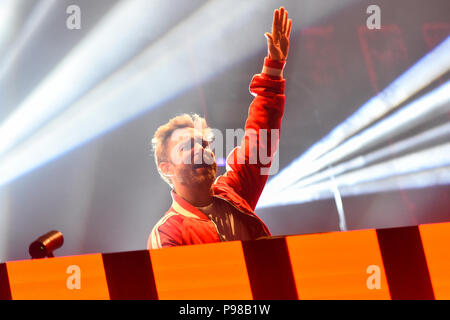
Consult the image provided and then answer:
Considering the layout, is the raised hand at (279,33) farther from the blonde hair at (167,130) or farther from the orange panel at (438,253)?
the orange panel at (438,253)

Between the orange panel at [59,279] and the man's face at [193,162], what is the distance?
805mm

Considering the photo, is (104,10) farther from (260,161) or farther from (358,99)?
(358,99)

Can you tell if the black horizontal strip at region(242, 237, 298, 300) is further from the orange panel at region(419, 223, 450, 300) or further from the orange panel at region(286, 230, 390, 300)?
the orange panel at region(419, 223, 450, 300)

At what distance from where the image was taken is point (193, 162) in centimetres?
246

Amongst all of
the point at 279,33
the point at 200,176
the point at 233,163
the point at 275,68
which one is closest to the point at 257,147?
the point at 233,163

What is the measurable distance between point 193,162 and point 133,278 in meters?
0.90

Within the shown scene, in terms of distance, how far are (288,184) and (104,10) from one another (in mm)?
1690

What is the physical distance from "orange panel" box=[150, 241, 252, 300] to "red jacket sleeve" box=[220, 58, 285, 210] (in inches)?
30.2

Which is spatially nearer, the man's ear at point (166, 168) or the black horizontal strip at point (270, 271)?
the black horizontal strip at point (270, 271)

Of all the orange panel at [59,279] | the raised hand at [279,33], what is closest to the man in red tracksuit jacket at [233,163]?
the raised hand at [279,33]

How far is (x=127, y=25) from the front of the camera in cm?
265

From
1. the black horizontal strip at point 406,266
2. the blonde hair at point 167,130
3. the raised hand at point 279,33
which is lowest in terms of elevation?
the black horizontal strip at point 406,266

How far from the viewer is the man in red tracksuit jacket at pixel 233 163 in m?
2.41
